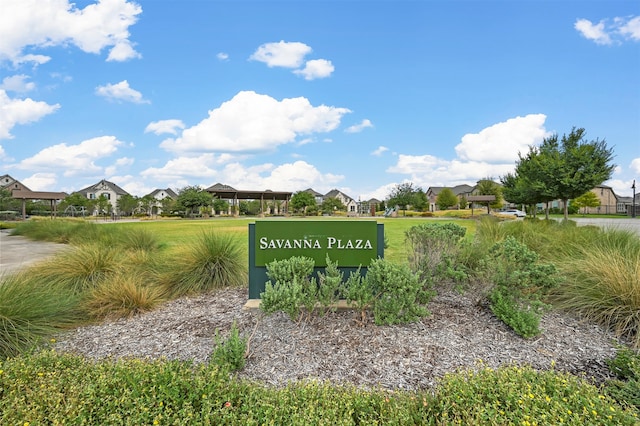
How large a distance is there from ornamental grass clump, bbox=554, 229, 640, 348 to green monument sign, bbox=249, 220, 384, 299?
264 centimetres

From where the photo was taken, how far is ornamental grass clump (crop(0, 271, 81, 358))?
3719 millimetres

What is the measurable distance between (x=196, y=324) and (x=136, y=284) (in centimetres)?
165

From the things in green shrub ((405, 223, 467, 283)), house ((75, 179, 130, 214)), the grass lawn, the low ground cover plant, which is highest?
house ((75, 179, 130, 214))

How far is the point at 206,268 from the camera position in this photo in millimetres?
6102

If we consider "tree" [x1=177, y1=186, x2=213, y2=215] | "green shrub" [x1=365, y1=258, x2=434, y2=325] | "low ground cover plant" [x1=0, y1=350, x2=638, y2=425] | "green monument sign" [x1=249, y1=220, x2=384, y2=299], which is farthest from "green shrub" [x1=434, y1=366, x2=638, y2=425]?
"tree" [x1=177, y1=186, x2=213, y2=215]

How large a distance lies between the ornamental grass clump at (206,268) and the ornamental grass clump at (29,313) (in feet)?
4.75

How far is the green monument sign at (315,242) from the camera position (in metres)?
4.76

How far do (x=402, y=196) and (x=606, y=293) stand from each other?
5624cm

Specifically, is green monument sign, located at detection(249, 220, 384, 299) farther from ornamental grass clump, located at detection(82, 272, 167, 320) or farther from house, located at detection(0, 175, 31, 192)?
house, located at detection(0, 175, 31, 192)

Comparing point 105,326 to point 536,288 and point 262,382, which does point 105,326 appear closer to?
point 262,382

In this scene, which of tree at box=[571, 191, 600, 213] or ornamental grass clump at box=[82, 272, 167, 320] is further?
tree at box=[571, 191, 600, 213]

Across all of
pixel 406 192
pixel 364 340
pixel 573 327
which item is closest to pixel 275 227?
pixel 364 340

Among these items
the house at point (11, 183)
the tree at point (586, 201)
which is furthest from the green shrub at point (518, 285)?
the house at point (11, 183)

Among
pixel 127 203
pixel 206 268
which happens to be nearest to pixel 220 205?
pixel 127 203
